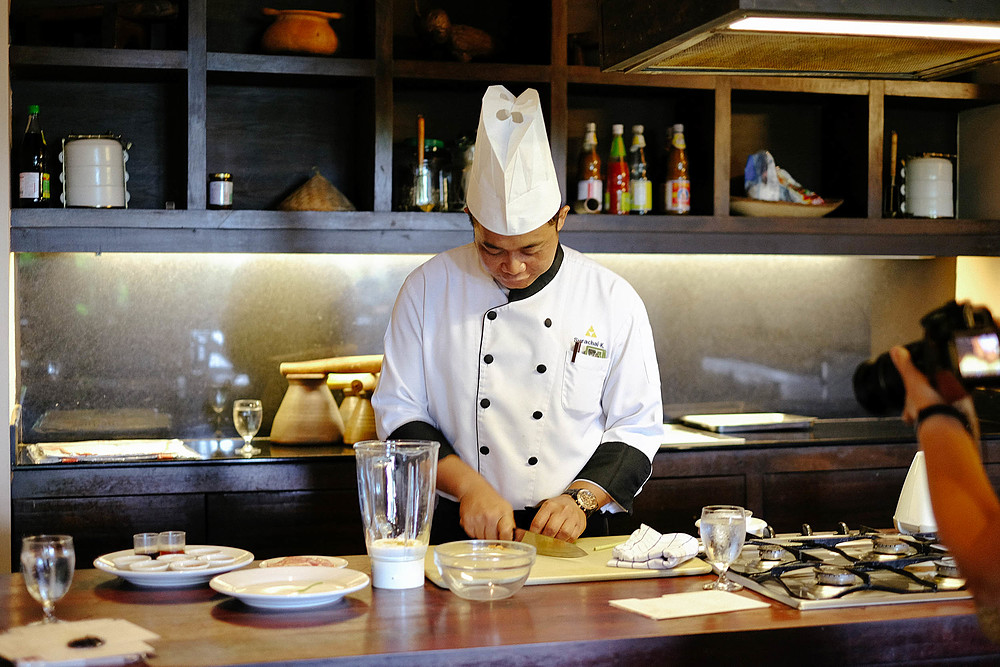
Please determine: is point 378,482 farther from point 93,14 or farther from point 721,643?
point 93,14

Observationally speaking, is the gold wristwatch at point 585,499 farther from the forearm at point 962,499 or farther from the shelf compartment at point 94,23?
the shelf compartment at point 94,23

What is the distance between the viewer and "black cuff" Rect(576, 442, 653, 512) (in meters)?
A: 2.27

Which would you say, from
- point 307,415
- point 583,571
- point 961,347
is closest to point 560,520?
point 583,571

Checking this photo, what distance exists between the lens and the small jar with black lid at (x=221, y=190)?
3.28 meters

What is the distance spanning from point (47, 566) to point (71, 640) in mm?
135

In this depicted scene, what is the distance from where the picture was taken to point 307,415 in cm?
332

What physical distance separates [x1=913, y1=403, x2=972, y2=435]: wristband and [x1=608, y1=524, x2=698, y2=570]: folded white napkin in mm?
691

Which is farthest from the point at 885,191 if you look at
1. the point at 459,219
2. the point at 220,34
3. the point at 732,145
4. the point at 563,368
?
the point at 220,34

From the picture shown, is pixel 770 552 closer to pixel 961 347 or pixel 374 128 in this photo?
pixel 961 347

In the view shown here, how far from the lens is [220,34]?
351 cm

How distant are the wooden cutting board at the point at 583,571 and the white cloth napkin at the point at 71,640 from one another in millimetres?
515

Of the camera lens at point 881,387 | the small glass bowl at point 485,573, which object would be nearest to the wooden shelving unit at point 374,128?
the small glass bowl at point 485,573

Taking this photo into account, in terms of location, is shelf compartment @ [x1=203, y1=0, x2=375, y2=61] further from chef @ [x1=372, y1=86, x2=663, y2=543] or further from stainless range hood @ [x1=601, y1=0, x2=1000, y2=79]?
stainless range hood @ [x1=601, y1=0, x2=1000, y2=79]

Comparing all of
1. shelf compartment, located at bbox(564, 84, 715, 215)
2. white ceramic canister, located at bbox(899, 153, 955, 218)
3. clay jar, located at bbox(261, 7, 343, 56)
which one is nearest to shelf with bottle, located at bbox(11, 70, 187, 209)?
clay jar, located at bbox(261, 7, 343, 56)
